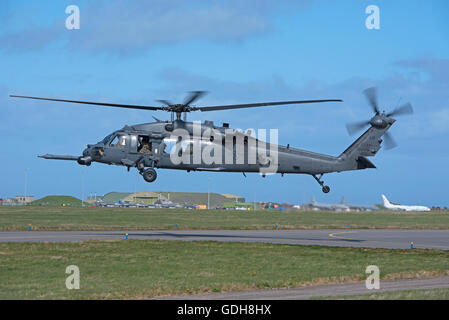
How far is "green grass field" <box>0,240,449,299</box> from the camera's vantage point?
2164cm

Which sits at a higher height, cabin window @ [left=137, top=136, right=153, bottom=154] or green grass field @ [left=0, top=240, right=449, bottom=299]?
cabin window @ [left=137, top=136, right=153, bottom=154]

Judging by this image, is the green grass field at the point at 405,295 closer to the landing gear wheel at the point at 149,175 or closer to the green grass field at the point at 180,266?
the green grass field at the point at 180,266

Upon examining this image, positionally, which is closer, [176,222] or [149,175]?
[149,175]

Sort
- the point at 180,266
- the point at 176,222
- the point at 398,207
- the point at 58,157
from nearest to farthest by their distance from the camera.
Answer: the point at 180,266, the point at 58,157, the point at 176,222, the point at 398,207

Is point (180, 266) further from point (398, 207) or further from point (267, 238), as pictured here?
point (398, 207)

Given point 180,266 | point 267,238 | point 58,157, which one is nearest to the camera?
point 180,266

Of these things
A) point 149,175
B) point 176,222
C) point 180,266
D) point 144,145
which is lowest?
point 180,266

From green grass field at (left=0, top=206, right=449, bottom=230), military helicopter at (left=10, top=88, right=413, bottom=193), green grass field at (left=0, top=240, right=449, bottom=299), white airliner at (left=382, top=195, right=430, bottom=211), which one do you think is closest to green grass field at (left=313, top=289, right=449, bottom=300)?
green grass field at (left=0, top=240, right=449, bottom=299)

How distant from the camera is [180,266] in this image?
28.1 meters

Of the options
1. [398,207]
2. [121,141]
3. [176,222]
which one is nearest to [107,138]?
[121,141]

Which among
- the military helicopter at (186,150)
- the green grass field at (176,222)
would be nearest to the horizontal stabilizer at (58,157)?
the military helicopter at (186,150)

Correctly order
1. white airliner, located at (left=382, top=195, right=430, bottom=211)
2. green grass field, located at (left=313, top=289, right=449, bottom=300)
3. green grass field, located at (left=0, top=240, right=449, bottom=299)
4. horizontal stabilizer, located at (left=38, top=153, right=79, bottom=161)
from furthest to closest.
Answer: white airliner, located at (left=382, top=195, right=430, bottom=211) < horizontal stabilizer, located at (left=38, top=153, right=79, bottom=161) < green grass field, located at (left=0, top=240, right=449, bottom=299) < green grass field, located at (left=313, top=289, right=449, bottom=300)

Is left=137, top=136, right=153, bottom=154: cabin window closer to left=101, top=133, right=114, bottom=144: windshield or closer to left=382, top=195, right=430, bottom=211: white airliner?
left=101, top=133, right=114, bottom=144: windshield

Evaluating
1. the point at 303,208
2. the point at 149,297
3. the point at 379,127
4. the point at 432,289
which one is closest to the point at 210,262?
the point at 149,297
